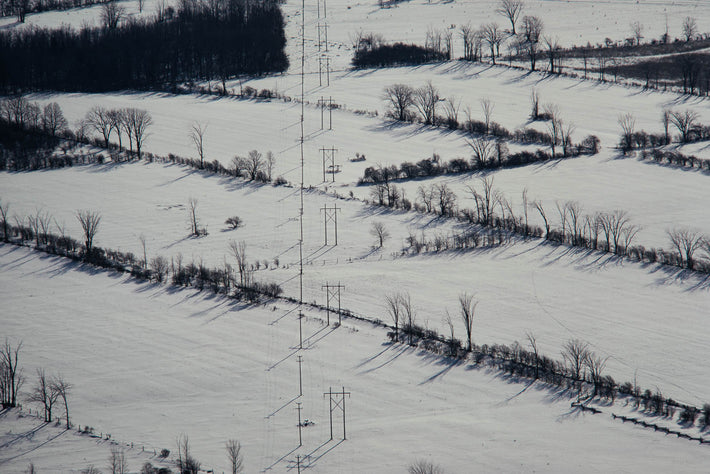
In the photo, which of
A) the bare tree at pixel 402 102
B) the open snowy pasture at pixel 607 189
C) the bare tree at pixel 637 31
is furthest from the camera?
the bare tree at pixel 637 31

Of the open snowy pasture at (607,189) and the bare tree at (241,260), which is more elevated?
the open snowy pasture at (607,189)

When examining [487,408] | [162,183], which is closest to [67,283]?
[162,183]

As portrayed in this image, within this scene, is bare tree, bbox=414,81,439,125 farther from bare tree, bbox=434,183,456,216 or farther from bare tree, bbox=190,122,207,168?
bare tree, bbox=190,122,207,168

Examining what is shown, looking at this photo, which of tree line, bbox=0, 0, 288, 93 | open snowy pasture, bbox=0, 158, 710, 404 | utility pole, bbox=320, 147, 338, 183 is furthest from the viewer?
tree line, bbox=0, 0, 288, 93

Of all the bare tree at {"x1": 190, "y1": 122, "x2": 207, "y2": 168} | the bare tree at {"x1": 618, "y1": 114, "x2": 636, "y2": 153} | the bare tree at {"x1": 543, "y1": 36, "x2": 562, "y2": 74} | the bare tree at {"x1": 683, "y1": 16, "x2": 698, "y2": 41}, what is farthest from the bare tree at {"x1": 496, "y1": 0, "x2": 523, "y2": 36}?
the bare tree at {"x1": 190, "y1": 122, "x2": 207, "y2": 168}

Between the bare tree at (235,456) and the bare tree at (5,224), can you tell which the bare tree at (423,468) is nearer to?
the bare tree at (235,456)

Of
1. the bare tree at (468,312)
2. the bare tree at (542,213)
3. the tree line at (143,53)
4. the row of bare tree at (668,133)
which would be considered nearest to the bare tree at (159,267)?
the bare tree at (468,312)
